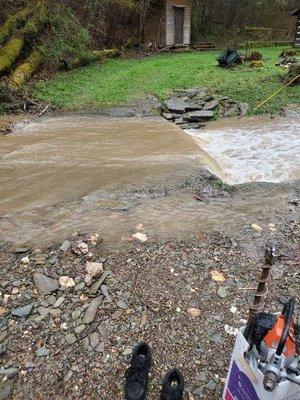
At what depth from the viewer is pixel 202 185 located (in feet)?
17.2

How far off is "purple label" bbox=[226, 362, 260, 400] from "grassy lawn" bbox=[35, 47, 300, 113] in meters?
8.33

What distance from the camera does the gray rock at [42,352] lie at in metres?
2.61

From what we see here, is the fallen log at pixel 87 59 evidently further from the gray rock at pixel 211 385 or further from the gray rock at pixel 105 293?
the gray rock at pixel 211 385

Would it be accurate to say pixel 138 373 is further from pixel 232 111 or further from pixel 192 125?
pixel 232 111

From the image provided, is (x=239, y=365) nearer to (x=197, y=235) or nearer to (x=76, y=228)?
(x=197, y=235)

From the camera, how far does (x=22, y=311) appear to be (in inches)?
115

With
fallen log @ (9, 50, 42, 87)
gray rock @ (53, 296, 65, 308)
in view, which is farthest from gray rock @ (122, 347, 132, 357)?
fallen log @ (9, 50, 42, 87)

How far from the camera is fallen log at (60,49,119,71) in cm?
1324

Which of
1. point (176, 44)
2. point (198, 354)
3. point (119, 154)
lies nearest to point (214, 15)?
point (176, 44)

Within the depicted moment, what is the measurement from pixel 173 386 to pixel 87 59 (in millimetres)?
14032

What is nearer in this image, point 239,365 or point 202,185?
point 239,365

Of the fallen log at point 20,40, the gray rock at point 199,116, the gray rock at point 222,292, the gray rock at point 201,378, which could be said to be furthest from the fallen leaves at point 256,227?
the fallen log at point 20,40

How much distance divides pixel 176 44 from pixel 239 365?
18.6m

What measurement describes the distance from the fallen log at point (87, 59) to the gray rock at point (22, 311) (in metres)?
11.9
